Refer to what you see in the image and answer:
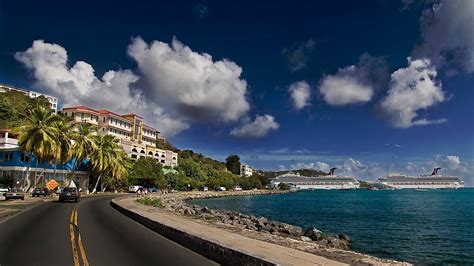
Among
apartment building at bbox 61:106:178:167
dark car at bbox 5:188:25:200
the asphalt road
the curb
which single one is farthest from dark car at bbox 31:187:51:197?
apartment building at bbox 61:106:178:167

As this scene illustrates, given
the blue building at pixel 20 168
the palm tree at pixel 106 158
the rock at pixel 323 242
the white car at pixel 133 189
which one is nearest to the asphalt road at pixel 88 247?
the rock at pixel 323 242

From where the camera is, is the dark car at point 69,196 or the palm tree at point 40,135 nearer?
the dark car at point 69,196

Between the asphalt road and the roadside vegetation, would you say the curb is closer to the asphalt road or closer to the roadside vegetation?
the asphalt road

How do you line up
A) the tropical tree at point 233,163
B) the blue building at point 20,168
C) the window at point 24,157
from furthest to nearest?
1. the tropical tree at point 233,163
2. the window at point 24,157
3. the blue building at point 20,168

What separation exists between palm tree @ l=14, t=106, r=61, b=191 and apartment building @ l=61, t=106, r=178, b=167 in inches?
1917

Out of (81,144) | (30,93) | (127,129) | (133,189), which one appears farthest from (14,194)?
(30,93)

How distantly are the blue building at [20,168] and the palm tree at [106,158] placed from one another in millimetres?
6095

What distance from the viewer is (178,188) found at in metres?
108

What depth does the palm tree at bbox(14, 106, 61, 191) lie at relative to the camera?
4950cm

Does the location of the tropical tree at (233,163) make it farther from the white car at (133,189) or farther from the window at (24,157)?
the window at (24,157)

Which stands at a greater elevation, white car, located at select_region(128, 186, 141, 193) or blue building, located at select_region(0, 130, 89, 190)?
blue building, located at select_region(0, 130, 89, 190)

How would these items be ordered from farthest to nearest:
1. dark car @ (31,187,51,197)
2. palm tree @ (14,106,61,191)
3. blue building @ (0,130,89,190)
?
1. blue building @ (0,130,89,190)
2. dark car @ (31,187,51,197)
3. palm tree @ (14,106,61,191)

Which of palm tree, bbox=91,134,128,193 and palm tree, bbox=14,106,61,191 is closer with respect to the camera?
palm tree, bbox=14,106,61,191

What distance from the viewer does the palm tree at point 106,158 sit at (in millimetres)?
70625
